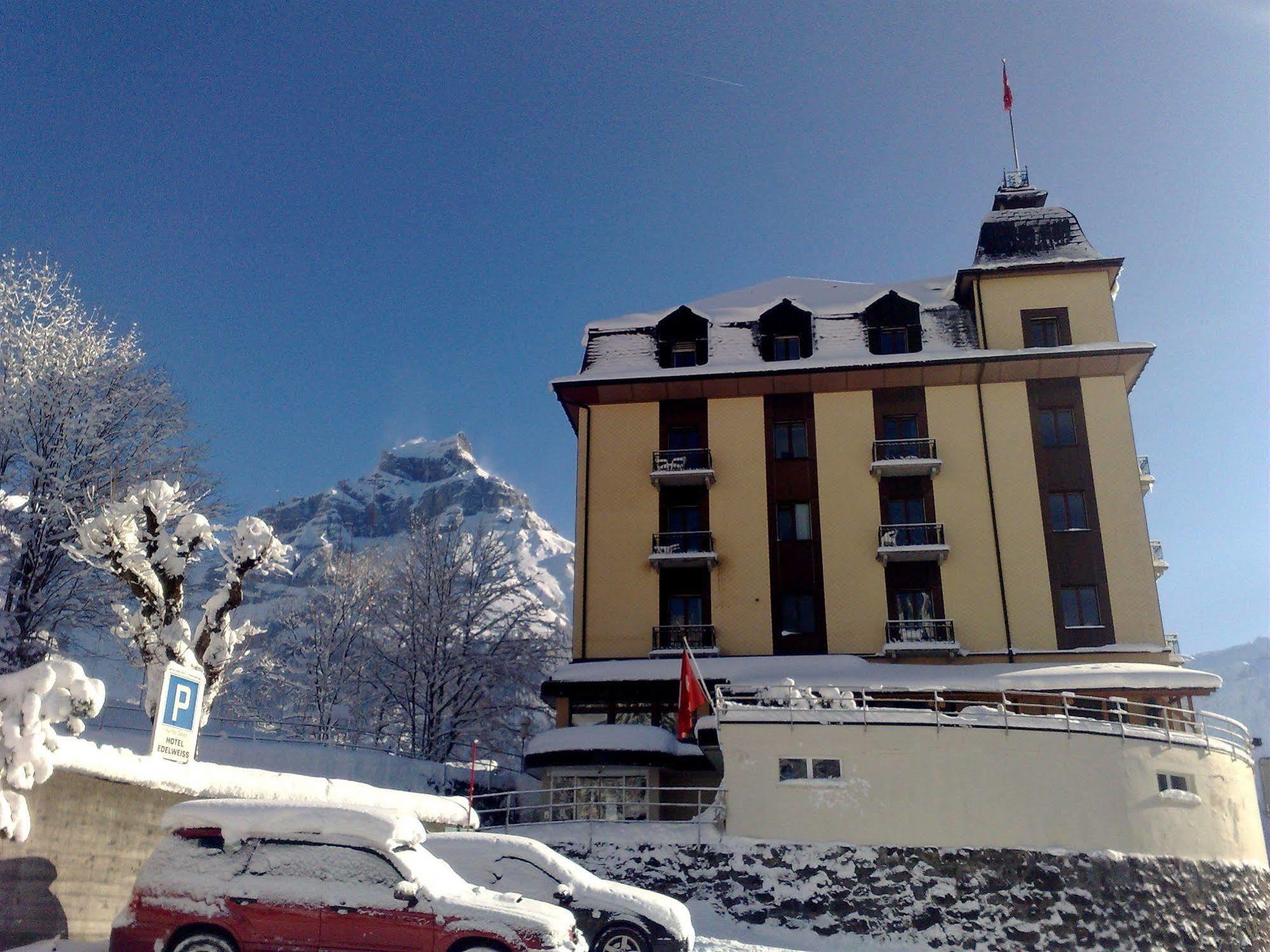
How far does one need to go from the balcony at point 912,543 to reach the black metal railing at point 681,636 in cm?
639

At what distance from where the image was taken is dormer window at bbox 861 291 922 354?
37.2 meters

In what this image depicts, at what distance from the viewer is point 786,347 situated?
3828cm

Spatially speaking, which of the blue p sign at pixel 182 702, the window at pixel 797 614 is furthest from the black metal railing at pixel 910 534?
the blue p sign at pixel 182 702

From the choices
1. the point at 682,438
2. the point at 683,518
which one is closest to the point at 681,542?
the point at 683,518

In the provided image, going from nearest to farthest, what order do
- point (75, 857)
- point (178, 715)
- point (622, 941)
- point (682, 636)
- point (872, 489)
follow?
1. point (75, 857)
2. point (622, 941)
3. point (178, 715)
4. point (682, 636)
5. point (872, 489)

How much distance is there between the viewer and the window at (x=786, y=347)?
1495 inches

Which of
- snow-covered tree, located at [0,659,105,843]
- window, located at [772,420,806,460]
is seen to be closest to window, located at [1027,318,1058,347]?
window, located at [772,420,806,460]

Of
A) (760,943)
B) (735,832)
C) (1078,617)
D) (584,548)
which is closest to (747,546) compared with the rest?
(584,548)

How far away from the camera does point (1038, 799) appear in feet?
72.3

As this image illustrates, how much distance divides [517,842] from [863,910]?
9.97 metres

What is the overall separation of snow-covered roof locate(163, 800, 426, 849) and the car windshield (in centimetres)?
13

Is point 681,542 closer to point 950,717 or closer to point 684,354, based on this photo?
point 684,354

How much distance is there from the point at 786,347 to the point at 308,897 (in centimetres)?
3076

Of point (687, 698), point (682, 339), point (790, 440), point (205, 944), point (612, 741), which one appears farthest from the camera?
point (682, 339)
